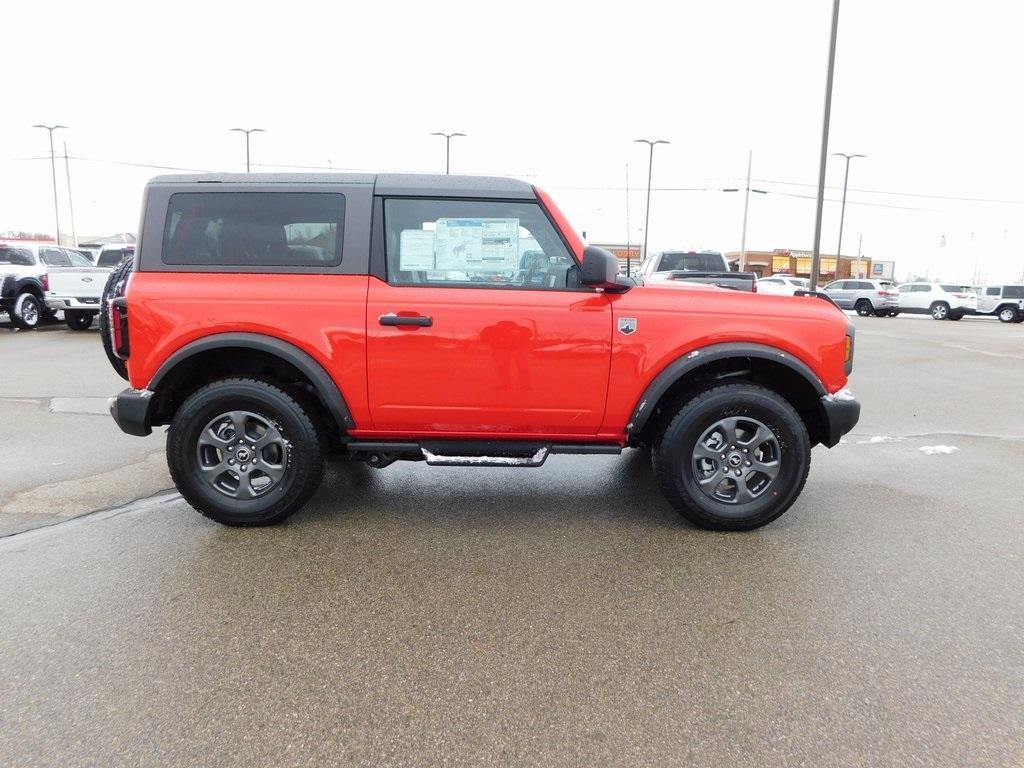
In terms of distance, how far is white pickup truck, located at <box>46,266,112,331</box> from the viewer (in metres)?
13.8

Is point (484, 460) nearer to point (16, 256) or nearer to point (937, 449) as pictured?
point (937, 449)

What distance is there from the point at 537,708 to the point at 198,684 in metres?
1.21

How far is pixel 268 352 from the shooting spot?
3.75 m

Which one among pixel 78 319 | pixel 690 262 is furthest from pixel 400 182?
pixel 78 319

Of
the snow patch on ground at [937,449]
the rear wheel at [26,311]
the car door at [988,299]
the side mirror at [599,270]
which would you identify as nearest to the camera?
the side mirror at [599,270]

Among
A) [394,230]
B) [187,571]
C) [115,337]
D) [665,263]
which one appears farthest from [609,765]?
[665,263]

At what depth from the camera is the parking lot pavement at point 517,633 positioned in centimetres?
221

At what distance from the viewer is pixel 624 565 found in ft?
11.5

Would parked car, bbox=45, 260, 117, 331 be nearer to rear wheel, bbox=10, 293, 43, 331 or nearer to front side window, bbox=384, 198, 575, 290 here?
rear wheel, bbox=10, 293, 43, 331

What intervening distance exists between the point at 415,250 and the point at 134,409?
1769 mm

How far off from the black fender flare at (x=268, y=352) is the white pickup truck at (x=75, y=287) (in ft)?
39.2

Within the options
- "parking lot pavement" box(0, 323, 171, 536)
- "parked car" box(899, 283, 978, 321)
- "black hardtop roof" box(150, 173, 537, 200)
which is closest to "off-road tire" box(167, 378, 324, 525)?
"parking lot pavement" box(0, 323, 171, 536)

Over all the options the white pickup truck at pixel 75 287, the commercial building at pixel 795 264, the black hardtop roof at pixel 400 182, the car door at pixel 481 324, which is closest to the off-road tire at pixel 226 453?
the car door at pixel 481 324

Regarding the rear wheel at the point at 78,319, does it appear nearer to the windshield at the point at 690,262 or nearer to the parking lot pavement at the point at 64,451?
the parking lot pavement at the point at 64,451
